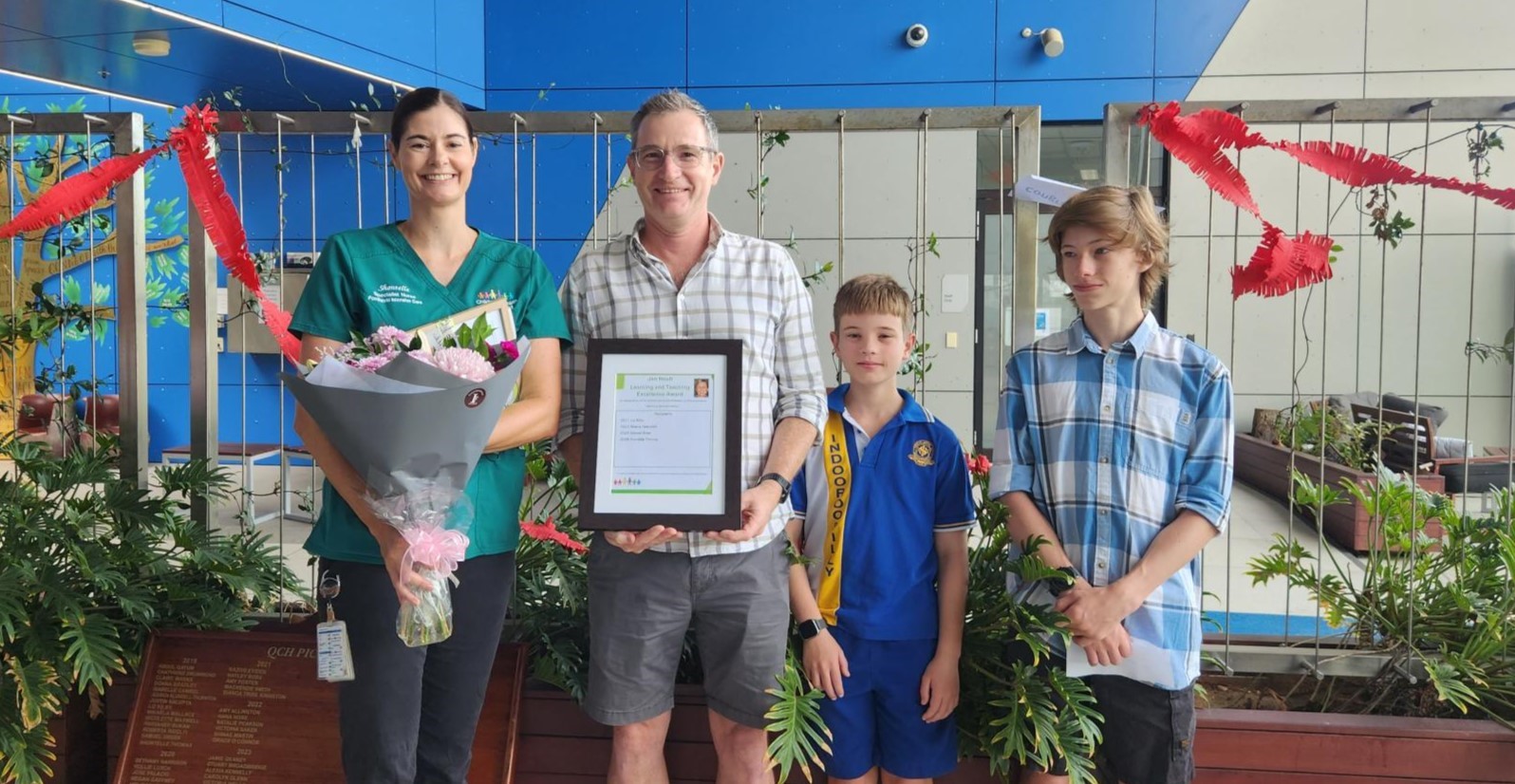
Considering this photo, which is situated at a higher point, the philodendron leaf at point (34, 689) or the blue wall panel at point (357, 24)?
the blue wall panel at point (357, 24)

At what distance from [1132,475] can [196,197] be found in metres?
2.24

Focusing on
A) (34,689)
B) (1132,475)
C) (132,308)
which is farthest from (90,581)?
(1132,475)

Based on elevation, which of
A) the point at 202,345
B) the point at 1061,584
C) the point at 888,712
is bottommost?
the point at 888,712

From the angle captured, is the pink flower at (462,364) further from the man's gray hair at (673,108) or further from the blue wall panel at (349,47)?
the blue wall panel at (349,47)

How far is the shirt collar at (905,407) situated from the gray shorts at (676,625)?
352 mm

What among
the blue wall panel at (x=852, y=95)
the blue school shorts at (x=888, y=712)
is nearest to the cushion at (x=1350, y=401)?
the blue wall panel at (x=852, y=95)

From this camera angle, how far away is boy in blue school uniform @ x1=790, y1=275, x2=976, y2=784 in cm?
194

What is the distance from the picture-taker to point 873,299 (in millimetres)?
1973

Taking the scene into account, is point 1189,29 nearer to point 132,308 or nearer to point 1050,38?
point 1050,38

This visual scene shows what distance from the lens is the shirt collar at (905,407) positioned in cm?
201

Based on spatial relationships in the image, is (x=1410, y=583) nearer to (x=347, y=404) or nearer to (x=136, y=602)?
(x=347, y=404)

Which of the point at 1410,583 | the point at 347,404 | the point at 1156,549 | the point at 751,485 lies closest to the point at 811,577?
the point at 751,485

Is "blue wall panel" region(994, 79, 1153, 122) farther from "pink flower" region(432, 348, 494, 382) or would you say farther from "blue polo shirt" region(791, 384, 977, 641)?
"pink flower" region(432, 348, 494, 382)

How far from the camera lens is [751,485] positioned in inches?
73.2
